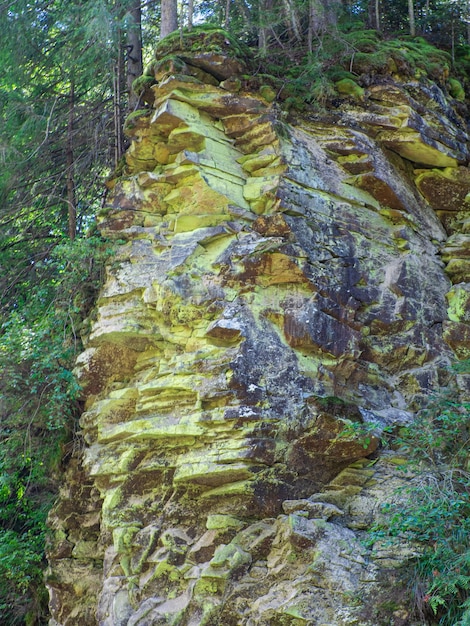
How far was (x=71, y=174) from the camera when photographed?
1212 cm

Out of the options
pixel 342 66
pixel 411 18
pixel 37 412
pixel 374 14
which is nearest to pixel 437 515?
pixel 37 412

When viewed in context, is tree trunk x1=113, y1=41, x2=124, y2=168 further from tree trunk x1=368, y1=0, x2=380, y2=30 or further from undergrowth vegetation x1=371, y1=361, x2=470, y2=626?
undergrowth vegetation x1=371, y1=361, x2=470, y2=626

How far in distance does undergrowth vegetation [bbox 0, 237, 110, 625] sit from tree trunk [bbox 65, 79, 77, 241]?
1.24m

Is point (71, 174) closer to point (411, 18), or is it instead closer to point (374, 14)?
point (374, 14)

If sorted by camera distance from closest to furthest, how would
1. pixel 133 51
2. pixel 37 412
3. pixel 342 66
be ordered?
pixel 37 412 → pixel 342 66 → pixel 133 51

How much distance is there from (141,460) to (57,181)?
538 cm

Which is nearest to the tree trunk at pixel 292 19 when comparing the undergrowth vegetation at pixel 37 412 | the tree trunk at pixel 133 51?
the tree trunk at pixel 133 51

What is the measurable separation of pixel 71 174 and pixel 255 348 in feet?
16.5

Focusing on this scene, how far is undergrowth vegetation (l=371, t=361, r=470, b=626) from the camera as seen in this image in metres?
7.02

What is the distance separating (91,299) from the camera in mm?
10406

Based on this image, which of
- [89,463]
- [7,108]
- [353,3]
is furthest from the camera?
[353,3]

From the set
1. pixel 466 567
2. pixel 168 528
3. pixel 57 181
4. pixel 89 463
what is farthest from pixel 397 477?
pixel 57 181

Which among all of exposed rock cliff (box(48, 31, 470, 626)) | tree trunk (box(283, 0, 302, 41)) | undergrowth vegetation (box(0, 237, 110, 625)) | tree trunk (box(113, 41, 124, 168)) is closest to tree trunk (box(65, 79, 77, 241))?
tree trunk (box(113, 41, 124, 168))

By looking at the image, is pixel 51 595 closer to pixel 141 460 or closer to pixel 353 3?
pixel 141 460
